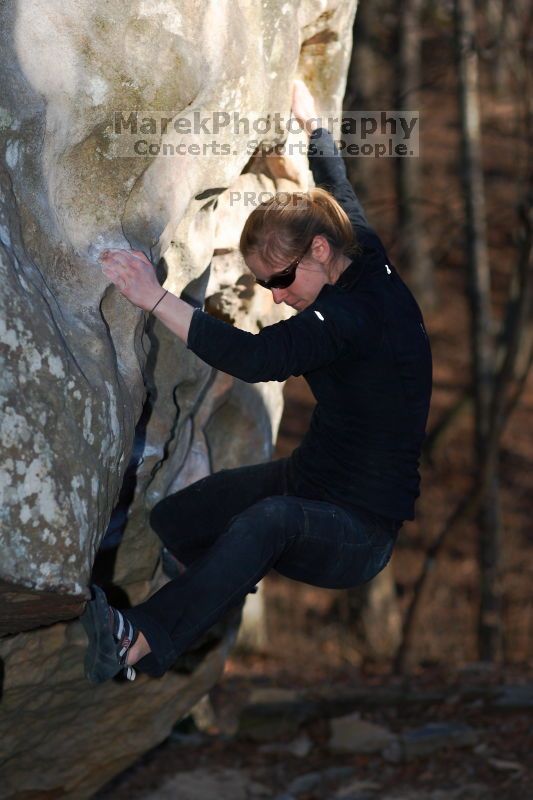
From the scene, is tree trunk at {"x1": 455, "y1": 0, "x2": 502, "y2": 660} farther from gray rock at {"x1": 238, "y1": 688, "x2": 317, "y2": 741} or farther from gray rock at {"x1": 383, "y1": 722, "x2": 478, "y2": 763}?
gray rock at {"x1": 383, "y1": 722, "x2": 478, "y2": 763}

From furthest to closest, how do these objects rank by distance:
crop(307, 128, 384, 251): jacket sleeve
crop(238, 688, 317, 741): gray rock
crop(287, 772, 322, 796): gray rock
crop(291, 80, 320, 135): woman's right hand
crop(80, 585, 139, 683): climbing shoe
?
crop(238, 688, 317, 741): gray rock < crop(287, 772, 322, 796): gray rock < crop(291, 80, 320, 135): woman's right hand < crop(307, 128, 384, 251): jacket sleeve < crop(80, 585, 139, 683): climbing shoe

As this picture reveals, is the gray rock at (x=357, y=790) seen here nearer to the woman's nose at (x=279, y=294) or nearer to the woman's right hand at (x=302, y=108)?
the woman's nose at (x=279, y=294)

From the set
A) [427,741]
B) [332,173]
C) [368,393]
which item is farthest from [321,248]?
[427,741]

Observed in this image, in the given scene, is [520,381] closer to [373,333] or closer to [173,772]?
[173,772]

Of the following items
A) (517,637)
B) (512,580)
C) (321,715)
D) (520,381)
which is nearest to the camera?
(321,715)

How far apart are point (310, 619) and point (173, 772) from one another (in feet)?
16.7

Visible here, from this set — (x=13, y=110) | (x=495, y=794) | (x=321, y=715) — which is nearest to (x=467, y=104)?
(x=321, y=715)

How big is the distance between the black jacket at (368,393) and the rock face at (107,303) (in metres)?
0.72

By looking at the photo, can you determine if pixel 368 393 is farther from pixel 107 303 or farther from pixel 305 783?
pixel 305 783

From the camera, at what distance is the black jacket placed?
3.93 m

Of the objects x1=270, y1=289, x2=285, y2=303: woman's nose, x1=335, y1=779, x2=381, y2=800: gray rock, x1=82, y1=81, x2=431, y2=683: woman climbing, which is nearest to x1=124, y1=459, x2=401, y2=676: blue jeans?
x1=82, y1=81, x2=431, y2=683: woman climbing

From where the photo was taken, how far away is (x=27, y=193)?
12.2 ft

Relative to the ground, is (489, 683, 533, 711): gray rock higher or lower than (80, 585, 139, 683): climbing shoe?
lower

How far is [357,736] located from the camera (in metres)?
6.97
